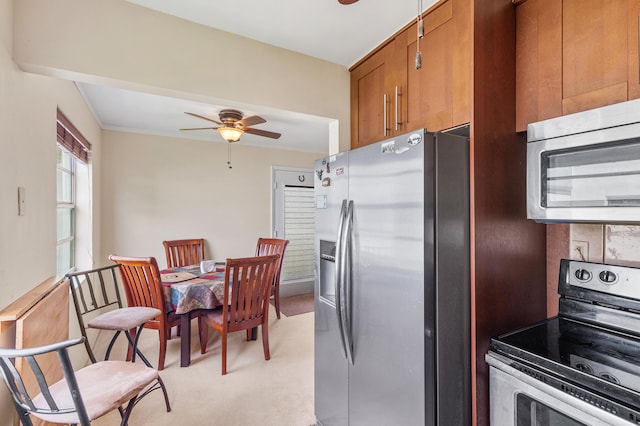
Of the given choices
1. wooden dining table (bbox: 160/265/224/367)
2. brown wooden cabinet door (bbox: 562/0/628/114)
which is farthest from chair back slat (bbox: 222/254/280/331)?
brown wooden cabinet door (bbox: 562/0/628/114)

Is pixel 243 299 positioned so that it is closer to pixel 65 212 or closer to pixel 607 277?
pixel 65 212

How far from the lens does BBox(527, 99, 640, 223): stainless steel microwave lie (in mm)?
978

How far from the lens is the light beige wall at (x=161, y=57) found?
1.36m

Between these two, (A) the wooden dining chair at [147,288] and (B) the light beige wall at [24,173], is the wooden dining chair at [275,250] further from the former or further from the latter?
(B) the light beige wall at [24,173]

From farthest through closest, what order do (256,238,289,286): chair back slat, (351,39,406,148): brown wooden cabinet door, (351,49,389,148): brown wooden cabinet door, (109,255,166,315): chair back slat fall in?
(256,238,289,286): chair back slat, (109,255,166,315): chair back slat, (351,49,389,148): brown wooden cabinet door, (351,39,406,148): brown wooden cabinet door

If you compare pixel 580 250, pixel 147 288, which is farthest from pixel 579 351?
pixel 147 288

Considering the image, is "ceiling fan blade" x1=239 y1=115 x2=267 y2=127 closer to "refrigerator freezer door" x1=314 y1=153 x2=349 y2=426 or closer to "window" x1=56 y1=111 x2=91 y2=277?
"refrigerator freezer door" x1=314 y1=153 x2=349 y2=426

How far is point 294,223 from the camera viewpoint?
15.9 feet

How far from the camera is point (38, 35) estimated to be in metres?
1.34

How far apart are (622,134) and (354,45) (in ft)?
4.73

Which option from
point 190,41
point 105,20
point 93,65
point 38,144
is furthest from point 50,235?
point 190,41

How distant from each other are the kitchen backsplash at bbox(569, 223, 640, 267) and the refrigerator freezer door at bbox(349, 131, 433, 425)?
79cm

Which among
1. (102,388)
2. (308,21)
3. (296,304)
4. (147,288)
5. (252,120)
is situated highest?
(308,21)

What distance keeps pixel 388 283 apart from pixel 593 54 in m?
A: 1.21
